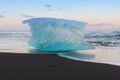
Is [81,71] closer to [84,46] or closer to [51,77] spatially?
[51,77]

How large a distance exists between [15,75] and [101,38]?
1526 cm

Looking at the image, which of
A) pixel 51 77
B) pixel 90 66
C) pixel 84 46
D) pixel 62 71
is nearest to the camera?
pixel 51 77

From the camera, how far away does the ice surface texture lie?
38.1 ft

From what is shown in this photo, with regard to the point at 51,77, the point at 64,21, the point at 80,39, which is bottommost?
the point at 51,77

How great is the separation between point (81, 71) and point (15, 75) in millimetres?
1494

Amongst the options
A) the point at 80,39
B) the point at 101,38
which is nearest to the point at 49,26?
the point at 80,39

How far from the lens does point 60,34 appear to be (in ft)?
38.7

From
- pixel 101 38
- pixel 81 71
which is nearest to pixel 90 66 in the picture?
pixel 81 71

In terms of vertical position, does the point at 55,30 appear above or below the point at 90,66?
above

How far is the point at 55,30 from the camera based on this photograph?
11.8 metres

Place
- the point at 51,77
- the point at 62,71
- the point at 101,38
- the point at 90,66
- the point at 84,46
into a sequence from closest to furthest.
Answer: the point at 51,77 < the point at 62,71 < the point at 90,66 < the point at 84,46 < the point at 101,38

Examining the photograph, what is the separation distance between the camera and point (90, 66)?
6844 mm

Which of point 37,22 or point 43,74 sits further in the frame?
point 37,22

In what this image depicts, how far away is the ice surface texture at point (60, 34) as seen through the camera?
38.1 ft
